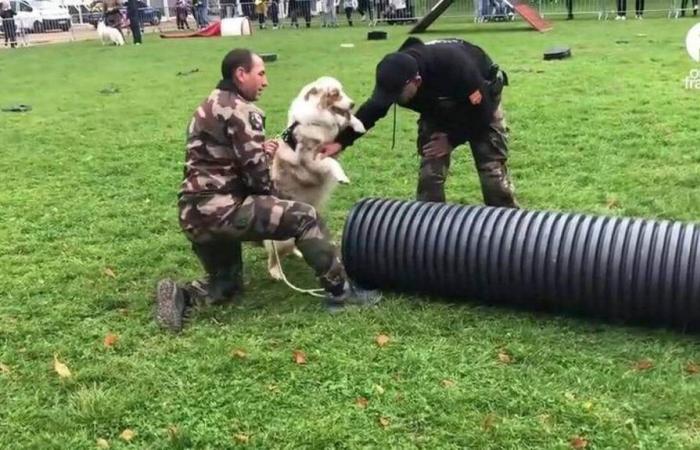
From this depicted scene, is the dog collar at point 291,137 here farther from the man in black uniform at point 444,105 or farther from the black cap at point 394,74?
the black cap at point 394,74

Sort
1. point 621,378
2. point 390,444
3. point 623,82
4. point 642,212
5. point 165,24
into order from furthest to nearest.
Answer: point 165,24
point 623,82
point 642,212
point 621,378
point 390,444

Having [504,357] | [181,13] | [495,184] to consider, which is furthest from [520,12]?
[504,357]

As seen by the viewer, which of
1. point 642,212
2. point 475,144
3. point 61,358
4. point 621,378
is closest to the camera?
point 621,378

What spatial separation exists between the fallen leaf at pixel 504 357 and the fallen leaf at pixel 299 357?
1.06m

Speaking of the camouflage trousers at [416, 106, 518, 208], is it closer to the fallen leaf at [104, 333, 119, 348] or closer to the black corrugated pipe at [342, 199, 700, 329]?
the black corrugated pipe at [342, 199, 700, 329]

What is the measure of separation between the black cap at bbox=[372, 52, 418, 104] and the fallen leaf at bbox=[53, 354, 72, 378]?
246cm

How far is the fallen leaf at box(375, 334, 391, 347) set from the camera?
4.70m

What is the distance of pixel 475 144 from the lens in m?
6.16

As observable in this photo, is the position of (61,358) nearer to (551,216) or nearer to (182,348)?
(182,348)

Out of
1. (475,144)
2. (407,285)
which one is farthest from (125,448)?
(475,144)

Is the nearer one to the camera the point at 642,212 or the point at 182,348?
the point at 182,348

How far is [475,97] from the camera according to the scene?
5629 mm

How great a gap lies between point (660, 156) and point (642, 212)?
74.9 inches

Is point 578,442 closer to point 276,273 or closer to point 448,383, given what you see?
point 448,383
